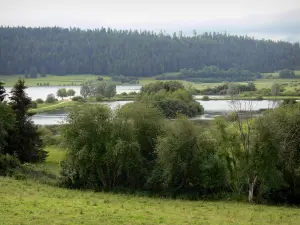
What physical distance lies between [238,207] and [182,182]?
383 inches

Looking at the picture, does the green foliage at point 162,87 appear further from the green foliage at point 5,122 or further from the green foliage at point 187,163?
the green foliage at point 187,163

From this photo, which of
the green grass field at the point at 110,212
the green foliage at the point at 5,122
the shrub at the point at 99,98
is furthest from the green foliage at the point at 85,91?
the green grass field at the point at 110,212

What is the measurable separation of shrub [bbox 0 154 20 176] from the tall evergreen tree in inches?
204

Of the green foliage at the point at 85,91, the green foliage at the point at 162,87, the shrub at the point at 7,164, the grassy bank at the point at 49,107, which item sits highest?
the green foliage at the point at 162,87

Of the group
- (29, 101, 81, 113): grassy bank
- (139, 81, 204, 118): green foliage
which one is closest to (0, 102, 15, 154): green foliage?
(139, 81, 204, 118): green foliage

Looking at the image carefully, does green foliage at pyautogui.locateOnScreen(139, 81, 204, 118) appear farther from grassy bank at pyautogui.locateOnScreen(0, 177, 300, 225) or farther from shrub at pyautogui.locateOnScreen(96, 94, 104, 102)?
grassy bank at pyautogui.locateOnScreen(0, 177, 300, 225)

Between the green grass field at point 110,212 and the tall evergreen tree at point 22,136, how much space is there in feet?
56.0

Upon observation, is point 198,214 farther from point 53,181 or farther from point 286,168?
point 53,181

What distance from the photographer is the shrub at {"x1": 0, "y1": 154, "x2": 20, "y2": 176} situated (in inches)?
1920

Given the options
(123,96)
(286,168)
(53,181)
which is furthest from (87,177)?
(123,96)

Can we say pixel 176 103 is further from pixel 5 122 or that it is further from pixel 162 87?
pixel 5 122

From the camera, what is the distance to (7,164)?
50000mm

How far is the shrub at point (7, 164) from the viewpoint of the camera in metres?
48.8

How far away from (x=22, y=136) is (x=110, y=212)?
33.6 meters
